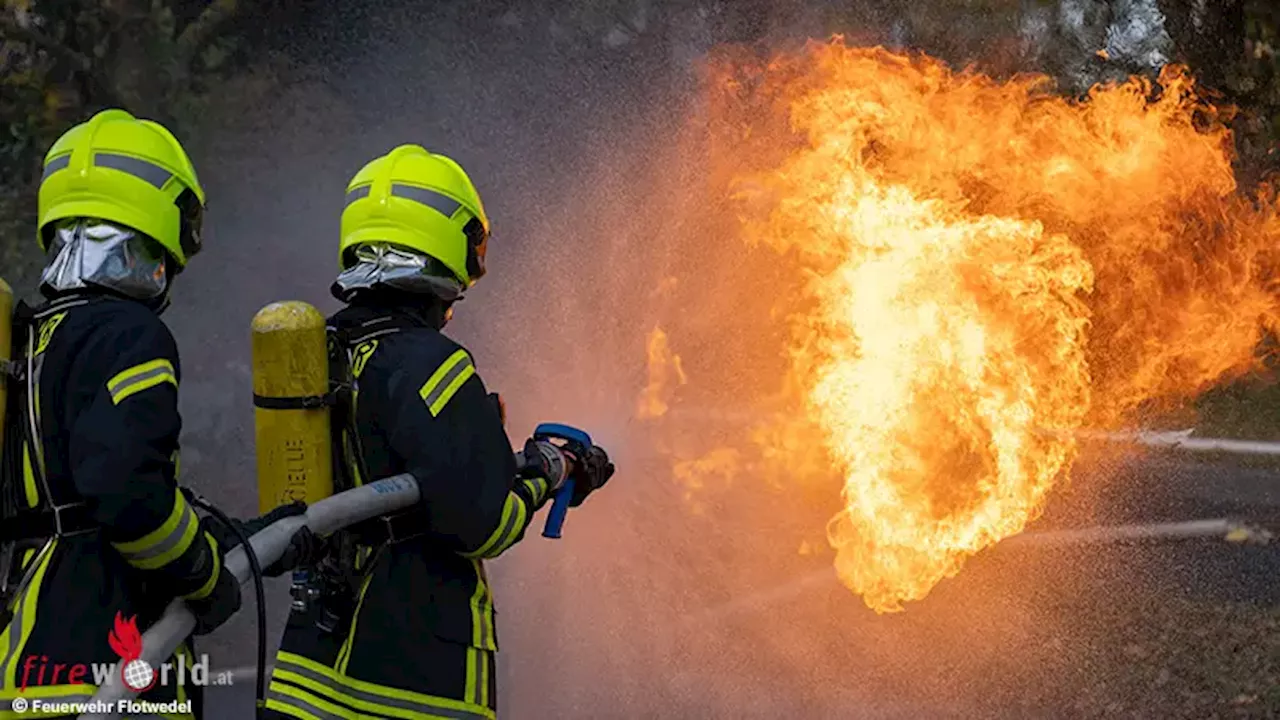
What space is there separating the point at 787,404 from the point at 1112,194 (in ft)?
6.82

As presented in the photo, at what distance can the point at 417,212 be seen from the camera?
11.9ft

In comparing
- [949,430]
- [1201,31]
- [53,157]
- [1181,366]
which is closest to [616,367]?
[949,430]

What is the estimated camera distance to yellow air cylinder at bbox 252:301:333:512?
11.0 feet

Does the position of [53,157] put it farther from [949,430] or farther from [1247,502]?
[1247,502]

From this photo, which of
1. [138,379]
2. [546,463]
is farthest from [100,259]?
[546,463]

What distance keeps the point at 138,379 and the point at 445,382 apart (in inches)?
32.1

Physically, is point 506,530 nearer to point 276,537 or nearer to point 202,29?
point 276,537

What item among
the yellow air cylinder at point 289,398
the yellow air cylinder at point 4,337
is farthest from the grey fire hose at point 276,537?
the yellow air cylinder at point 4,337

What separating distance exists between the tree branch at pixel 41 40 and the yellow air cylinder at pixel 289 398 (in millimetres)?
6547

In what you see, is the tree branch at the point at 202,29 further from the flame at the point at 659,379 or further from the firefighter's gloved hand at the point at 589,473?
the firefighter's gloved hand at the point at 589,473

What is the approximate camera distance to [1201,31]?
13500 mm

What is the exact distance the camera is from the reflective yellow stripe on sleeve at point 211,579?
2.89 m

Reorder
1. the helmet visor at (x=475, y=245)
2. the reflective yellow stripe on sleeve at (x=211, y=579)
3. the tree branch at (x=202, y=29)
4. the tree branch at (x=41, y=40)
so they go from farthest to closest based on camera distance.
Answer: the tree branch at (x=202, y=29) → the tree branch at (x=41, y=40) → the helmet visor at (x=475, y=245) → the reflective yellow stripe on sleeve at (x=211, y=579)

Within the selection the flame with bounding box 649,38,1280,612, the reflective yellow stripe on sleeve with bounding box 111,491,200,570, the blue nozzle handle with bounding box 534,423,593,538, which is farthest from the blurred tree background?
the reflective yellow stripe on sleeve with bounding box 111,491,200,570
